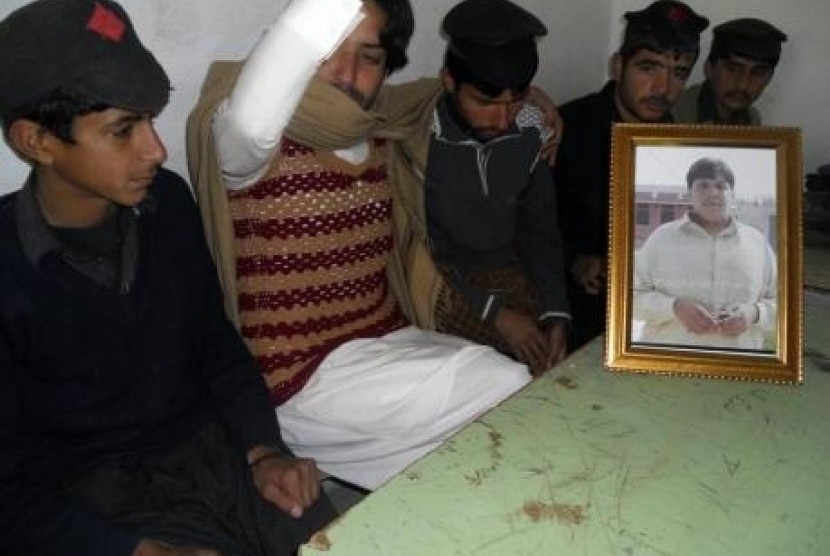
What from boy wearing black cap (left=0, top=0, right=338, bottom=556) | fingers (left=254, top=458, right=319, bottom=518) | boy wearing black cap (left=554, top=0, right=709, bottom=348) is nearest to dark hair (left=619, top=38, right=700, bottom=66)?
boy wearing black cap (left=554, top=0, right=709, bottom=348)

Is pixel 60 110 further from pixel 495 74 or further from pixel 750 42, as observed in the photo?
pixel 750 42

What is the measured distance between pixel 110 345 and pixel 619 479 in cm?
70

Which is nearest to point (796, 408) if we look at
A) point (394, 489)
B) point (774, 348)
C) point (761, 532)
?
point (774, 348)

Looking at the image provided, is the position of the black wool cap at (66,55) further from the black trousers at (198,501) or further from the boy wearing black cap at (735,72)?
the boy wearing black cap at (735,72)

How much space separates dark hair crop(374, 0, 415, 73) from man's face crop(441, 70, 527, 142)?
0.78ft

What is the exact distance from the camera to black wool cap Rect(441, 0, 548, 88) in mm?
1509

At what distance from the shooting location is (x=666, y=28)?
73.5 inches

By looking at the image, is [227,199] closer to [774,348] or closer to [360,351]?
[360,351]

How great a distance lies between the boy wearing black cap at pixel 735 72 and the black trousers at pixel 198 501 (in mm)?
1689

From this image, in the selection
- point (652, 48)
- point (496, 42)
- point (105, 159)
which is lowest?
point (105, 159)

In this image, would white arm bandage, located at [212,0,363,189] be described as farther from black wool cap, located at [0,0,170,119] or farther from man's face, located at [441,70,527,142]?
man's face, located at [441,70,527,142]

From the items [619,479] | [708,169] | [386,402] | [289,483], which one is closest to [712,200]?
[708,169]

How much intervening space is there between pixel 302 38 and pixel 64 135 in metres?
0.34

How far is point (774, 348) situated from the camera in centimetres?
101
